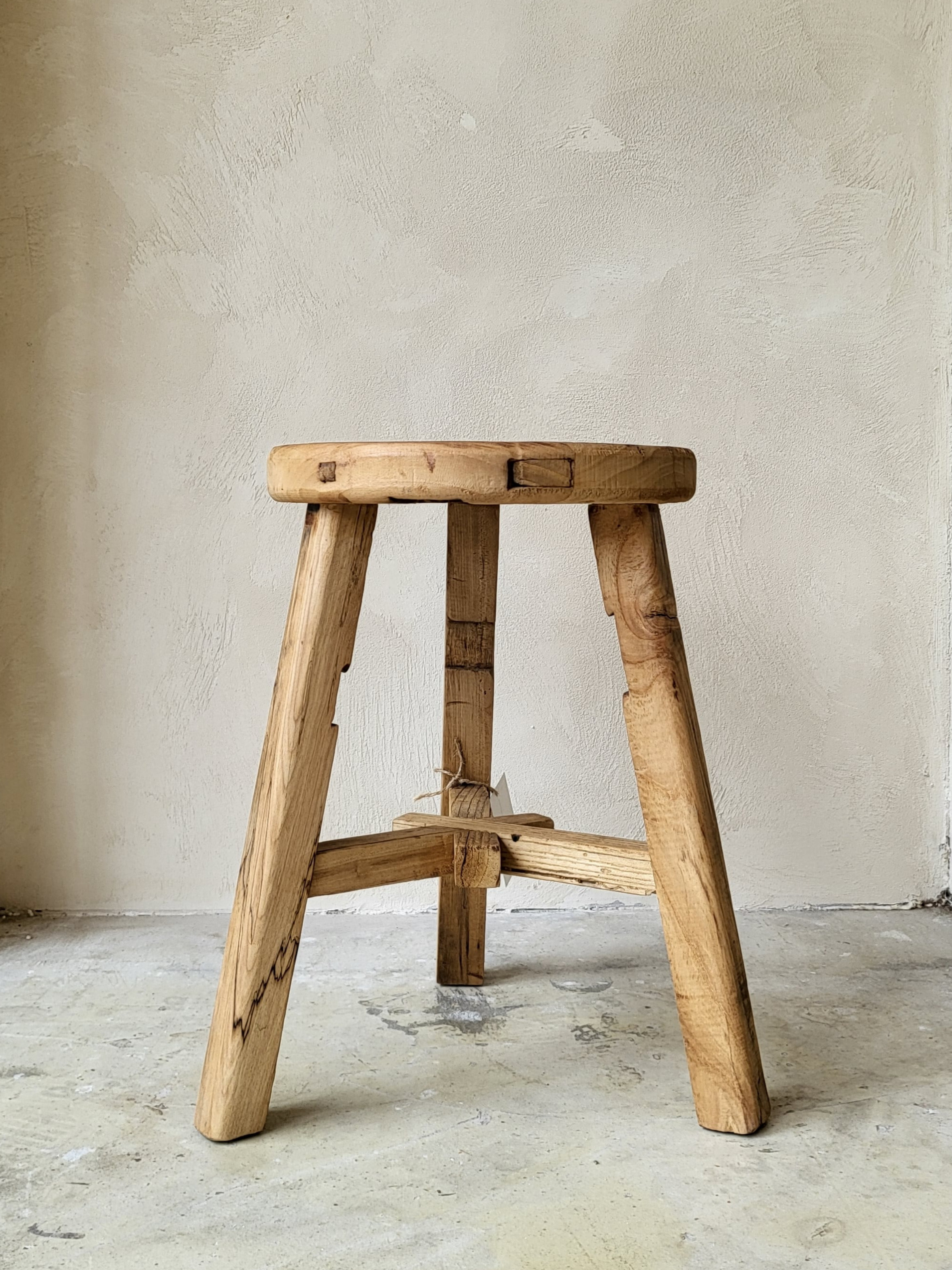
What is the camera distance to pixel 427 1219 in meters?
0.86

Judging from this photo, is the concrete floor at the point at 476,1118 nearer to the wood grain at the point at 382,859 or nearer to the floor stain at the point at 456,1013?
the floor stain at the point at 456,1013

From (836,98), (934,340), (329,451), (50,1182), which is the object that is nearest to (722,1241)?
(50,1182)

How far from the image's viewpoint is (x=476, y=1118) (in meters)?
1.02

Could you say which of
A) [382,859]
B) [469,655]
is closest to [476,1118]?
[382,859]

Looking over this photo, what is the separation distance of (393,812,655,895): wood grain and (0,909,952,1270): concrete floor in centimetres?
19

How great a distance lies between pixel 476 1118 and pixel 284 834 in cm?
30

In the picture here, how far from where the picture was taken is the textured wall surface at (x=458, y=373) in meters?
1.56

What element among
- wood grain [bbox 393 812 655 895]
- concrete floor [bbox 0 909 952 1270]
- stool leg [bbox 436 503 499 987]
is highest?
stool leg [bbox 436 503 499 987]

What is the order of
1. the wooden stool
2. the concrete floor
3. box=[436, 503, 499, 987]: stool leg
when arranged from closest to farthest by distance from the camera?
the concrete floor → the wooden stool → box=[436, 503, 499, 987]: stool leg

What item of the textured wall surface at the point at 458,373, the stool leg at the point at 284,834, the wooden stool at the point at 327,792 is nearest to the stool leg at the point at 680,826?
the wooden stool at the point at 327,792

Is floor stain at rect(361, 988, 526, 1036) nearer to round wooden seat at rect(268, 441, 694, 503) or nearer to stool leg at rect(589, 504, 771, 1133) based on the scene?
stool leg at rect(589, 504, 771, 1133)

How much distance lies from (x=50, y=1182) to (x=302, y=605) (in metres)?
0.49

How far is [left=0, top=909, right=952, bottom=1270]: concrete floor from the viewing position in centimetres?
83

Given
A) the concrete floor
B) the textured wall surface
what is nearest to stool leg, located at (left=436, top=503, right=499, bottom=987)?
the concrete floor
